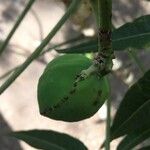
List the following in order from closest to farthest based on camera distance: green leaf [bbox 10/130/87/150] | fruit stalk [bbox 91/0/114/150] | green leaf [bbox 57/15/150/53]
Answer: fruit stalk [bbox 91/0/114/150]
green leaf [bbox 57/15/150/53]
green leaf [bbox 10/130/87/150]

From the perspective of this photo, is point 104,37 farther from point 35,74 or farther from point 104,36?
point 35,74

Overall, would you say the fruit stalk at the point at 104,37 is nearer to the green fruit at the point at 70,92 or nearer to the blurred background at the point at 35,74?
the green fruit at the point at 70,92

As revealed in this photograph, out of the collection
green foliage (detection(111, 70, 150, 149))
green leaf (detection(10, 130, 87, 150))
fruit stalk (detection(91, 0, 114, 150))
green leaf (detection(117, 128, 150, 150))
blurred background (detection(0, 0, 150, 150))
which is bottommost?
fruit stalk (detection(91, 0, 114, 150))

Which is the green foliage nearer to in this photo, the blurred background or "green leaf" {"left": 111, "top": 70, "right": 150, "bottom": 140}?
"green leaf" {"left": 111, "top": 70, "right": 150, "bottom": 140}

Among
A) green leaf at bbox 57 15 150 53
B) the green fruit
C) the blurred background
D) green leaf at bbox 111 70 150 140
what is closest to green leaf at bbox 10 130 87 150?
green leaf at bbox 111 70 150 140

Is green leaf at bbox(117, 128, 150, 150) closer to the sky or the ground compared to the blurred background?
closer to the ground

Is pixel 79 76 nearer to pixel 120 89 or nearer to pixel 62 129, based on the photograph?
pixel 62 129
